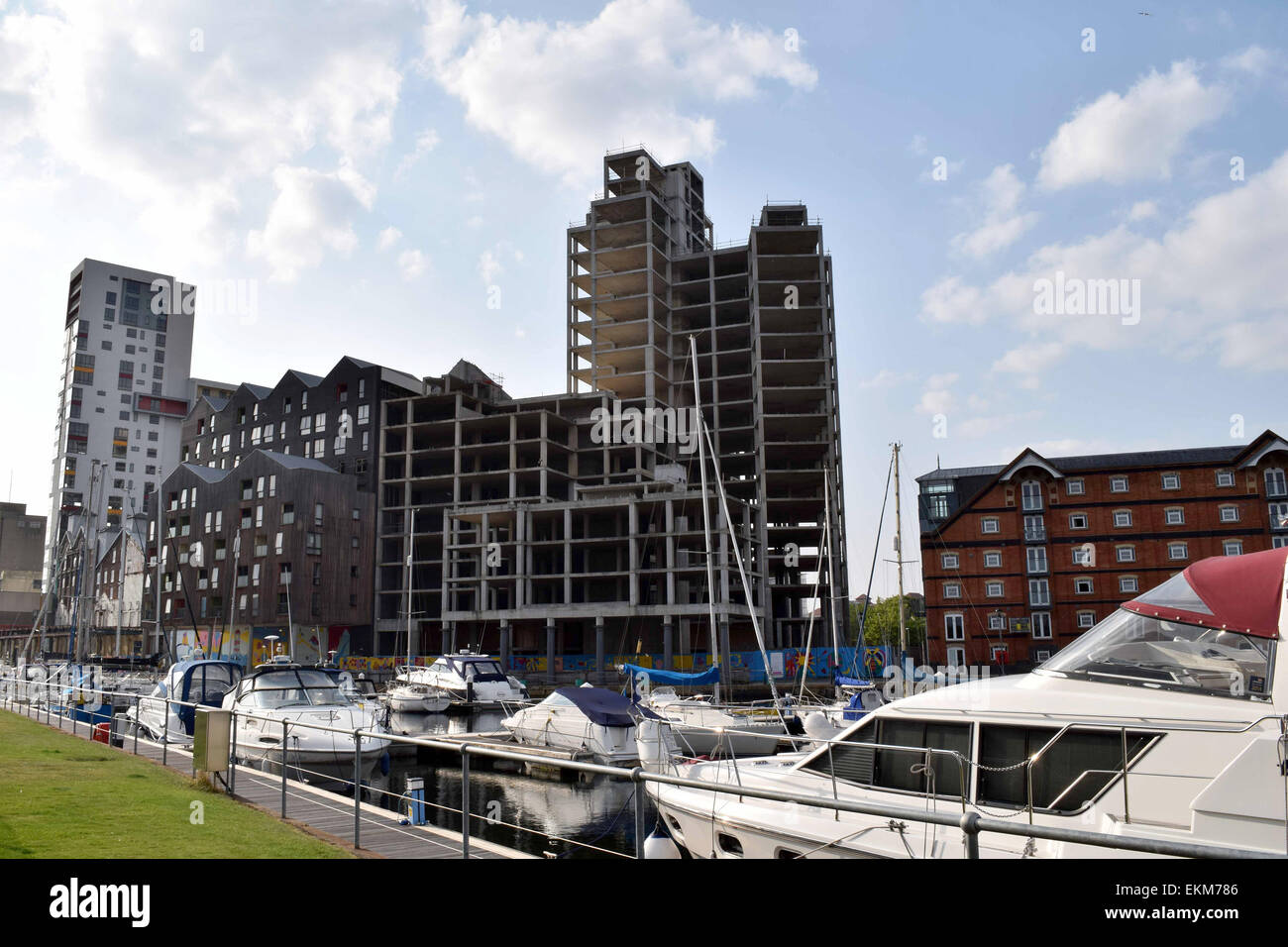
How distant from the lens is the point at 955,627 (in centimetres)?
6731

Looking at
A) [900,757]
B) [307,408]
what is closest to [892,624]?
[307,408]

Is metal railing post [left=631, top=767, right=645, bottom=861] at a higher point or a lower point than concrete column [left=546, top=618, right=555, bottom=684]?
higher

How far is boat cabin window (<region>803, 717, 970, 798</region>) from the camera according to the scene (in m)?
10.8

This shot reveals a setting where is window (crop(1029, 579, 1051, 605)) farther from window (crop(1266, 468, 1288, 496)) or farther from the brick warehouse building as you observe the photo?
window (crop(1266, 468, 1288, 496))

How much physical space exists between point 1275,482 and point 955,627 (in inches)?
966

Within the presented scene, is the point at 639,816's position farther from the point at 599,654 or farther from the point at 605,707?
the point at 599,654

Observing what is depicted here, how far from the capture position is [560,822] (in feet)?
71.5

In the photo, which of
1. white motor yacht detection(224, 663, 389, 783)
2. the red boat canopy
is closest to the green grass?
white motor yacht detection(224, 663, 389, 783)

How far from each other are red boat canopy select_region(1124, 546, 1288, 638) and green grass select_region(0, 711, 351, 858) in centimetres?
941

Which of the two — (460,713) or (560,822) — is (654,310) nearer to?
(460,713)

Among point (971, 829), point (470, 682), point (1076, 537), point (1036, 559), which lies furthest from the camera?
point (1036, 559)

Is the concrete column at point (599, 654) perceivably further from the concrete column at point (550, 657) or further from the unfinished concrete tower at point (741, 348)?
the unfinished concrete tower at point (741, 348)

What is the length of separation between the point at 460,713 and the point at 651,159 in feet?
241

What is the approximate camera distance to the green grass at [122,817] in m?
8.61
